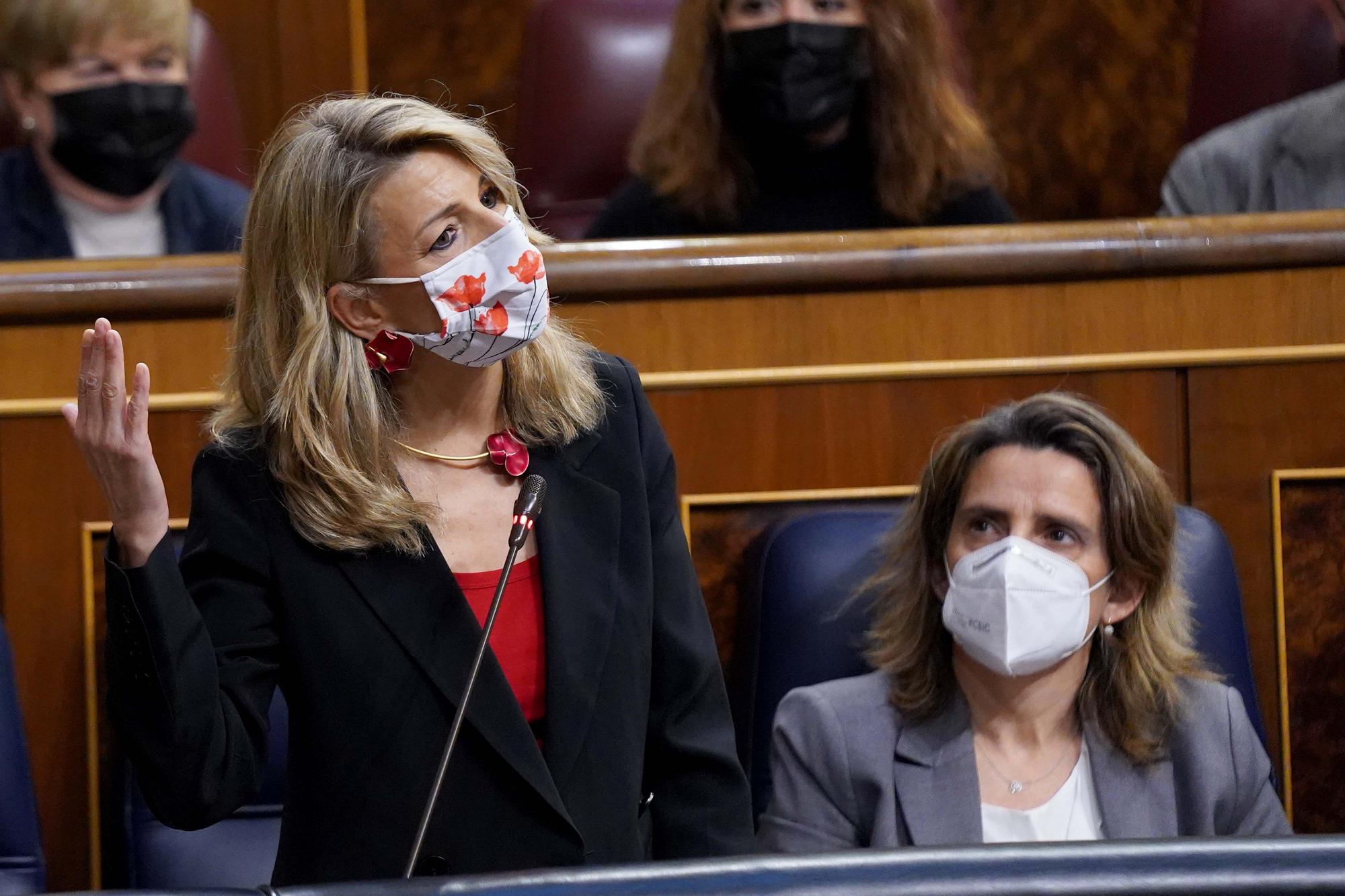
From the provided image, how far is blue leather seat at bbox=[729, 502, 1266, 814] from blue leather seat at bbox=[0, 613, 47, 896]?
1.97ft

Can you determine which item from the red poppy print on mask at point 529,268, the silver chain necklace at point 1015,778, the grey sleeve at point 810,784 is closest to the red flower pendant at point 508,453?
the red poppy print on mask at point 529,268

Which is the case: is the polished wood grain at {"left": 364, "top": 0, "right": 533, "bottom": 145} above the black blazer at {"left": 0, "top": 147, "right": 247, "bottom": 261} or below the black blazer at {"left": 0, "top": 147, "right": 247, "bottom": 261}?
above

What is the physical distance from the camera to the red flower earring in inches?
42.4

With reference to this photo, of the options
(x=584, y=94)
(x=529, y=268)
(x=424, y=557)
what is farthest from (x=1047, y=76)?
(x=424, y=557)

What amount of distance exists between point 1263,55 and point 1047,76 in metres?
0.41

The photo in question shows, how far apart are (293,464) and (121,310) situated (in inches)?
21.6

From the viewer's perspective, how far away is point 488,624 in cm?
93

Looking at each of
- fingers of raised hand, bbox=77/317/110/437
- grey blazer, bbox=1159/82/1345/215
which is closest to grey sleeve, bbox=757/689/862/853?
fingers of raised hand, bbox=77/317/110/437

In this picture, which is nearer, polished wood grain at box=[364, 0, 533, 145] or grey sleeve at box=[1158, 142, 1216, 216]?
grey sleeve at box=[1158, 142, 1216, 216]

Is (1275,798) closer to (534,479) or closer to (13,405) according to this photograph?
(534,479)

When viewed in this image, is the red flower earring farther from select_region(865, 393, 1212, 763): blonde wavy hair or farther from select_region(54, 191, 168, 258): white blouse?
select_region(54, 191, 168, 258): white blouse

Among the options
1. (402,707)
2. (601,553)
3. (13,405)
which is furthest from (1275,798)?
(13,405)

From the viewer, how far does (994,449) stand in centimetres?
Answer: 142

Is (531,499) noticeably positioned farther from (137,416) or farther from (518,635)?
(137,416)
